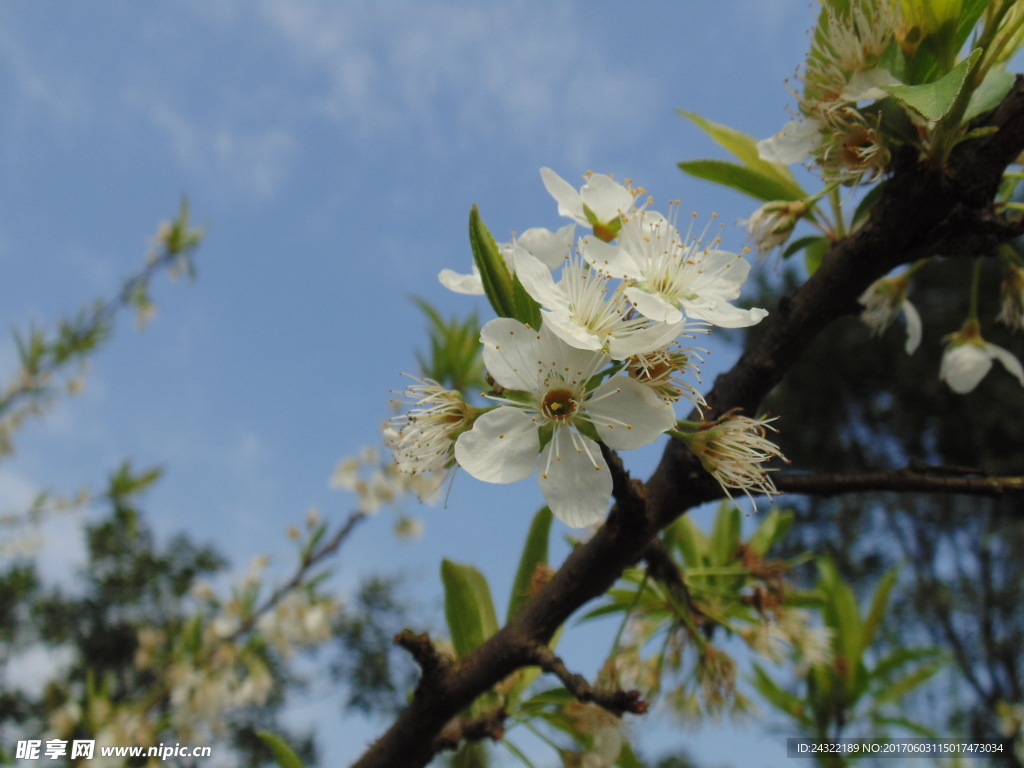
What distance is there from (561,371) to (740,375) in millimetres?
299

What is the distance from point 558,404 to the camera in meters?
0.69

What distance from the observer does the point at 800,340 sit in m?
0.84

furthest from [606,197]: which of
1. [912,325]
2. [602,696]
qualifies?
[912,325]

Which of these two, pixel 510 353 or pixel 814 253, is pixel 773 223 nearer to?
pixel 814 253

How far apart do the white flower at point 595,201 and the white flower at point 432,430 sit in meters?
0.26

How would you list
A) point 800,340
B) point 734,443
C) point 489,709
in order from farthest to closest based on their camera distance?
point 489,709 → point 800,340 → point 734,443

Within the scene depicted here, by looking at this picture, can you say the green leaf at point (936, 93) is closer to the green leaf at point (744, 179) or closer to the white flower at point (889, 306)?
the green leaf at point (744, 179)

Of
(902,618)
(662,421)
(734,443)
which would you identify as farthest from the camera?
(902,618)

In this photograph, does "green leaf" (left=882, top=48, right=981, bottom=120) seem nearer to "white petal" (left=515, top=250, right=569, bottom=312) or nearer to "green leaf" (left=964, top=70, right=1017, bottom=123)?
"green leaf" (left=964, top=70, right=1017, bottom=123)

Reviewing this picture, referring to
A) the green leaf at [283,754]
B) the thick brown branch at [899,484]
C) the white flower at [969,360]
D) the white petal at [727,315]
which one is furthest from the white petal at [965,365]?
the green leaf at [283,754]

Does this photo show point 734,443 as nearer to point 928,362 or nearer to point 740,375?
point 740,375

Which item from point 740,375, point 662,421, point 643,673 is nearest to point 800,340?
point 740,375

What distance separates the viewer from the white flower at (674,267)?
0.68 meters

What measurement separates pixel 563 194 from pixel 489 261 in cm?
18
